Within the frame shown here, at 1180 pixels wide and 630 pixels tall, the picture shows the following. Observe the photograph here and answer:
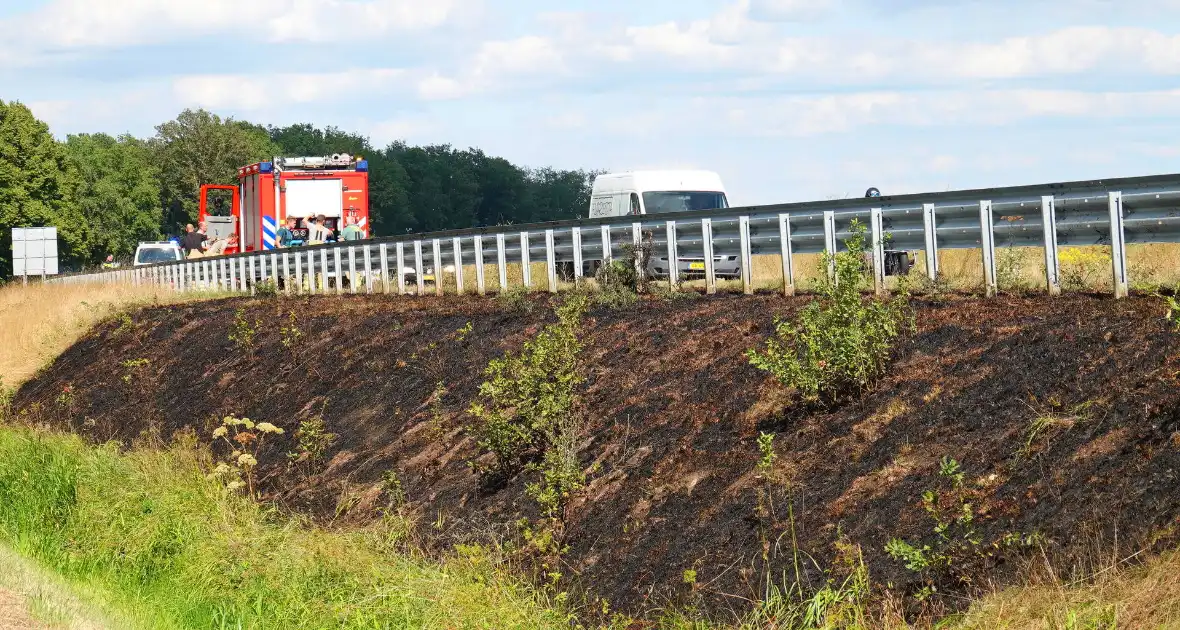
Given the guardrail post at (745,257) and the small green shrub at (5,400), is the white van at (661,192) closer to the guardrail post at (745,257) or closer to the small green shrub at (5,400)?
the guardrail post at (745,257)

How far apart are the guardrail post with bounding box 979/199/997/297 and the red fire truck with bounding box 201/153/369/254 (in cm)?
2206

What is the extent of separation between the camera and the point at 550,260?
20734 millimetres

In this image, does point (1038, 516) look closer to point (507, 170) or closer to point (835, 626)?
point (835, 626)

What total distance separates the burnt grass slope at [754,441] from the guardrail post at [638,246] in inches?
60.1

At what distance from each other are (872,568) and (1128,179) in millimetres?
6421

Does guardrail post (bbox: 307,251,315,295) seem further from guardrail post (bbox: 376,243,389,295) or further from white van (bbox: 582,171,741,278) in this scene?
white van (bbox: 582,171,741,278)

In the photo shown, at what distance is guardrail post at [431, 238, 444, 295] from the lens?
23.6m

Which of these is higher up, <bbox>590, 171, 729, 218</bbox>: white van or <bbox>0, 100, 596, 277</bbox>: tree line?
<bbox>0, 100, 596, 277</bbox>: tree line

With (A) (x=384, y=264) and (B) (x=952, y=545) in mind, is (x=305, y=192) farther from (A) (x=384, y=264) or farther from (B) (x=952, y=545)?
(B) (x=952, y=545)

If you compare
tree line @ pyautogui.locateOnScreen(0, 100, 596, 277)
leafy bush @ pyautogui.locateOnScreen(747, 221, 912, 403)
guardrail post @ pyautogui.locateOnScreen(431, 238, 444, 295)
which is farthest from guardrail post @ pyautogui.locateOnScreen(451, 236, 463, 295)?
tree line @ pyautogui.locateOnScreen(0, 100, 596, 277)

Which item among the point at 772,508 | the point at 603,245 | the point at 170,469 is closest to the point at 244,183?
the point at 603,245

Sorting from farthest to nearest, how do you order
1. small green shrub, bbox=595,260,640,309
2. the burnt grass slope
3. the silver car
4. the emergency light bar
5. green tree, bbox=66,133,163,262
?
green tree, bbox=66,133,163,262
the emergency light bar
the silver car
small green shrub, bbox=595,260,640,309
the burnt grass slope

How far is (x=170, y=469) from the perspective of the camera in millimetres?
15297

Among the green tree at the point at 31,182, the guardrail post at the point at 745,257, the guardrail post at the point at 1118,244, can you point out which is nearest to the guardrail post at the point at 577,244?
the guardrail post at the point at 745,257
